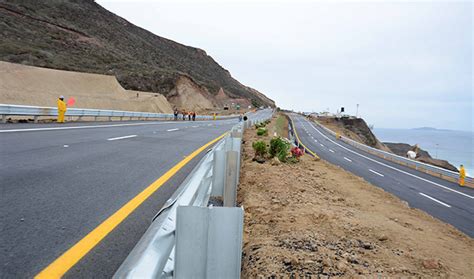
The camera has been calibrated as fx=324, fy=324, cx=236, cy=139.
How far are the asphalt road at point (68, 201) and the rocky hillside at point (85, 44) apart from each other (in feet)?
138

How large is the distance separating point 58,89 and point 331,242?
1385 inches

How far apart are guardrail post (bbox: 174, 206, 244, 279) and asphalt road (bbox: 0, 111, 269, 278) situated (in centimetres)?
103

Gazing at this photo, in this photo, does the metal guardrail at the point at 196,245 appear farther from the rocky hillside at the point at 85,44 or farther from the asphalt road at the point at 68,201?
the rocky hillside at the point at 85,44

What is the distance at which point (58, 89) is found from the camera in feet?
107

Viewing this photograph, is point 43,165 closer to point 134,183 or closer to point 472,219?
point 134,183

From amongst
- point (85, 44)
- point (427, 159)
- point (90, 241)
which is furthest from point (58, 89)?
point (427, 159)

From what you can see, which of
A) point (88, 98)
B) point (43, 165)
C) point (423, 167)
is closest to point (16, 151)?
point (43, 165)

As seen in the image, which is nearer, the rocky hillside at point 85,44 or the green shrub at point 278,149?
the green shrub at point 278,149

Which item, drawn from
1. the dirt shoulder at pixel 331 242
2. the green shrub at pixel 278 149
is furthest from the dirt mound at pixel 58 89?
the dirt shoulder at pixel 331 242

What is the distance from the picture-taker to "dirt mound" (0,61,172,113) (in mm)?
26016

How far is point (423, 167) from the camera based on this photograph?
81.0 ft

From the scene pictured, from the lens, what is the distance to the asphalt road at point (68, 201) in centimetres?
282

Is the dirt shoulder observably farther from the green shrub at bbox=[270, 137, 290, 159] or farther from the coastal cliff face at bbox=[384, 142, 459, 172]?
the coastal cliff face at bbox=[384, 142, 459, 172]

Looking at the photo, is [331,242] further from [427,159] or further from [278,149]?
[427,159]
